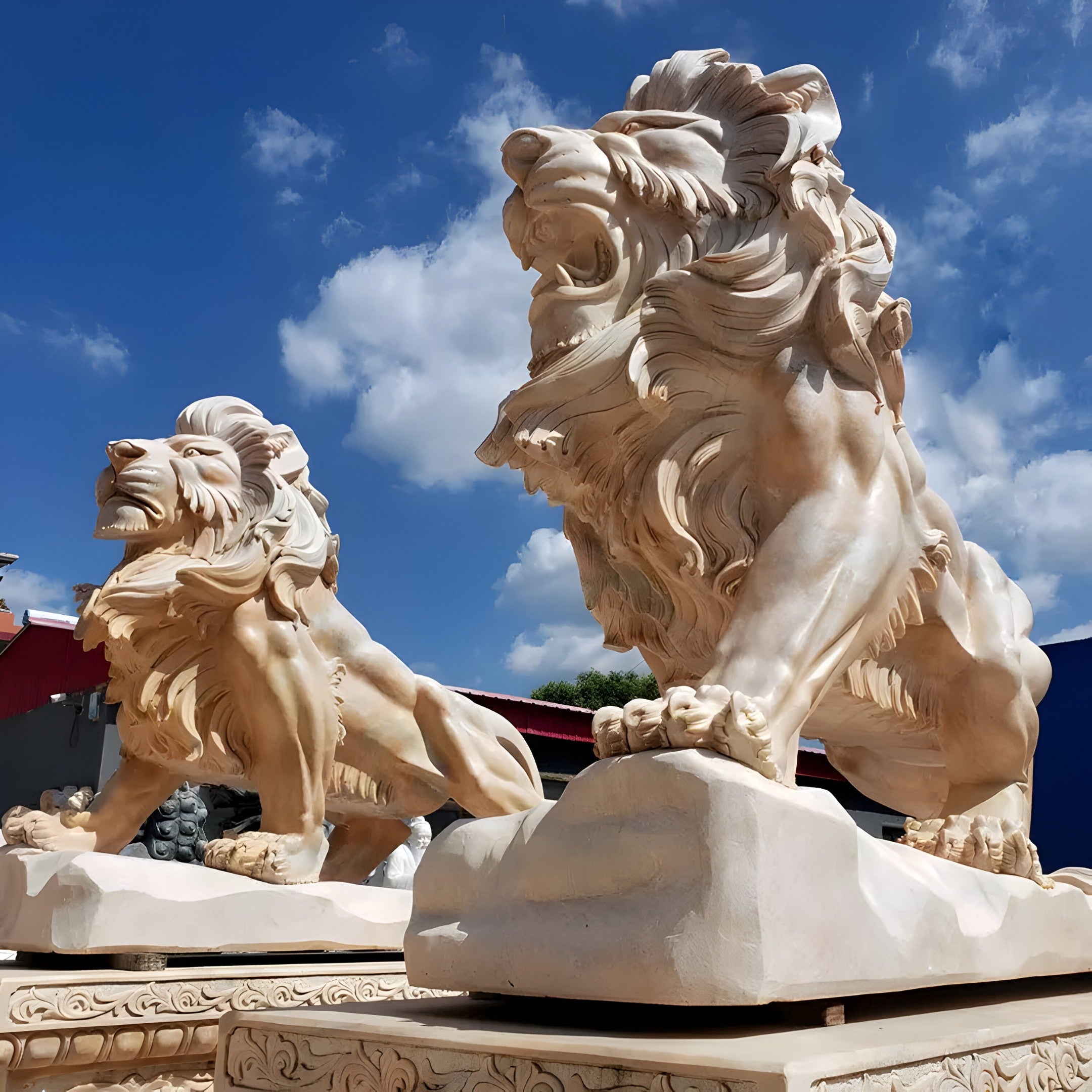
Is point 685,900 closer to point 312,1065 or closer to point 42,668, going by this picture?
point 312,1065

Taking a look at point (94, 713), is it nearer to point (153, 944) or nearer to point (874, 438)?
point (153, 944)

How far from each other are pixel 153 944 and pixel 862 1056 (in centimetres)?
168

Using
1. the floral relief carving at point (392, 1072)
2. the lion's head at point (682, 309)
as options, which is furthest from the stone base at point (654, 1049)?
the lion's head at point (682, 309)

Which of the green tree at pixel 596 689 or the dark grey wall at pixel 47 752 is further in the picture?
the green tree at pixel 596 689

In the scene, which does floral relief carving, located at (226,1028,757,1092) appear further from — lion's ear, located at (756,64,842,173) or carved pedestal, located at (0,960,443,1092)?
lion's ear, located at (756,64,842,173)

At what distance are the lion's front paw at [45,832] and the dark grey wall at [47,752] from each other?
186 inches

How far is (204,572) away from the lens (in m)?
2.49

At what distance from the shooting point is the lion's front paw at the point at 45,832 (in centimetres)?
250

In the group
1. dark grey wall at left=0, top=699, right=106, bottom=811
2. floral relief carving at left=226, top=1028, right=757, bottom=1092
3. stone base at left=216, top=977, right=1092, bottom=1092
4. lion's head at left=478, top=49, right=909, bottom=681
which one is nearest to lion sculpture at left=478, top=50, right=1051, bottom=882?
lion's head at left=478, top=49, right=909, bottom=681

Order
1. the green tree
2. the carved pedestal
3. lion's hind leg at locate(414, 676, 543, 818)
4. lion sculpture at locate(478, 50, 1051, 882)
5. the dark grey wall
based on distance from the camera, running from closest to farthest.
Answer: lion sculpture at locate(478, 50, 1051, 882)
the carved pedestal
lion's hind leg at locate(414, 676, 543, 818)
the dark grey wall
the green tree

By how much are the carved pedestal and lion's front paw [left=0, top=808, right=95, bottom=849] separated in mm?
300

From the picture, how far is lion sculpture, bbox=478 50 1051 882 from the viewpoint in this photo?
146 centimetres

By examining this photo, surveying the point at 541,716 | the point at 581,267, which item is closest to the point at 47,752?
the point at 541,716

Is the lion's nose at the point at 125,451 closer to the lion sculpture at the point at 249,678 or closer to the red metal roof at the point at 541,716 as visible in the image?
the lion sculpture at the point at 249,678
